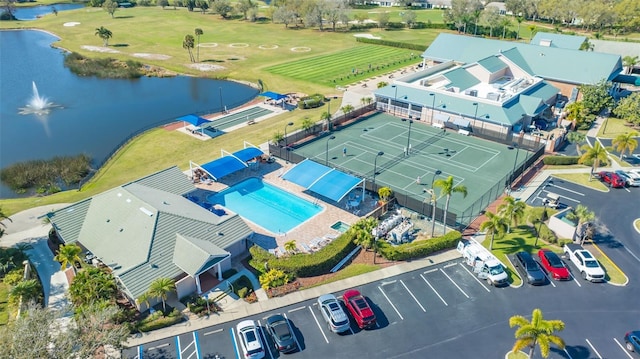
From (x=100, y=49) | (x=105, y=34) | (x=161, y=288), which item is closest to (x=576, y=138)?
(x=161, y=288)

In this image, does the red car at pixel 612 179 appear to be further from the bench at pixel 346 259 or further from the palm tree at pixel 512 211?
the bench at pixel 346 259

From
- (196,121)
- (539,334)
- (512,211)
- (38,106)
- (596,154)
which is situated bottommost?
(539,334)

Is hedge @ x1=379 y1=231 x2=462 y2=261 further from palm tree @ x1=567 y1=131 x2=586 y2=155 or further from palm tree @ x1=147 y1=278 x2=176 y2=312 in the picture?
palm tree @ x1=567 y1=131 x2=586 y2=155

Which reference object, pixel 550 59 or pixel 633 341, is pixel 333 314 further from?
pixel 550 59

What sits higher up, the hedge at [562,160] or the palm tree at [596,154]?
the palm tree at [596,154]

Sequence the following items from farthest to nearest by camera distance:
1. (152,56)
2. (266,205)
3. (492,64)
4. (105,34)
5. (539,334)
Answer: (105,34), (152,56), (492,64), (266,205), (539,334)

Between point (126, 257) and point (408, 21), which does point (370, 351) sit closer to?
point (126, 257)

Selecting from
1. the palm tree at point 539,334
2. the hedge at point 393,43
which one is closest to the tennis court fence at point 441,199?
the palm tree at point 539,334
